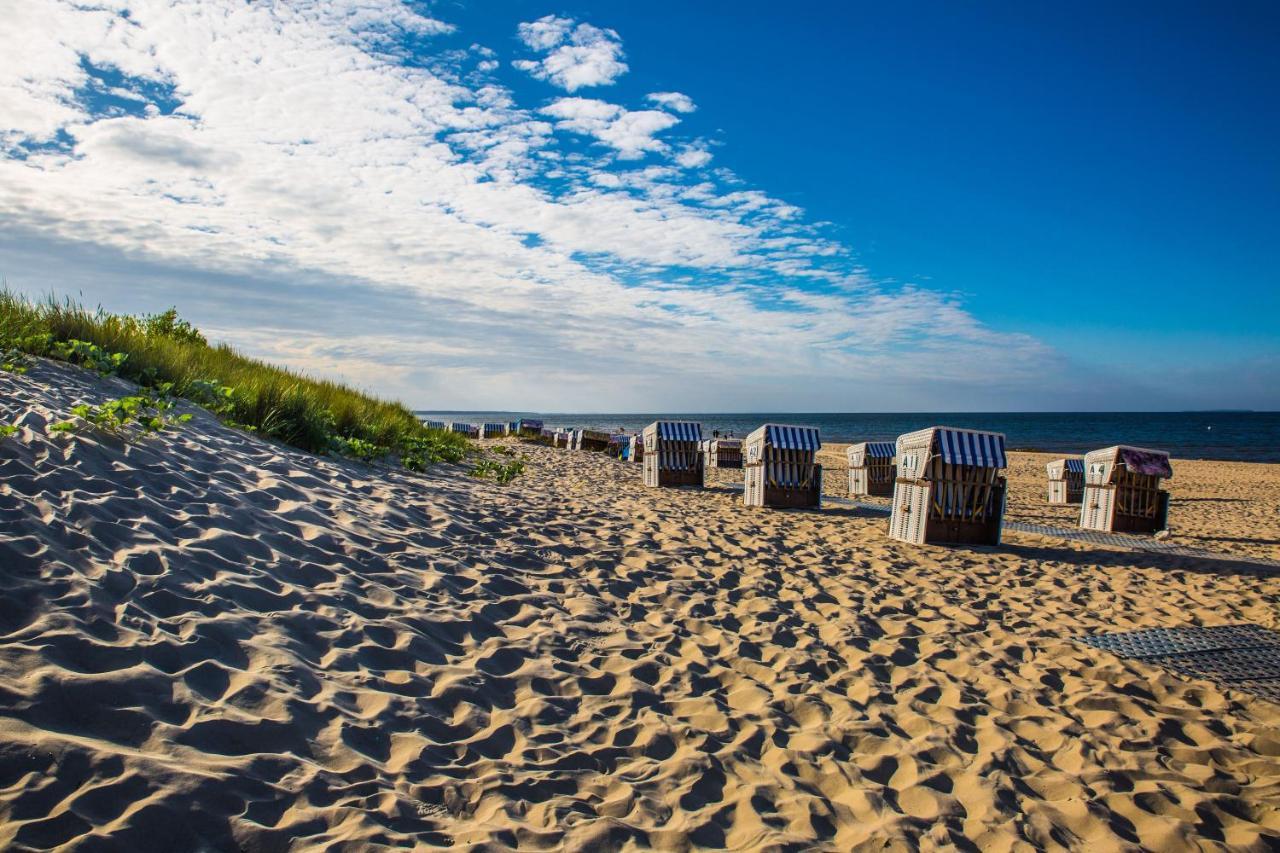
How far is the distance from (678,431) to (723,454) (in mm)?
9092

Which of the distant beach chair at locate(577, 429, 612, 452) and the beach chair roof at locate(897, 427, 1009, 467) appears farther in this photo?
the distant beach chair at locate(577, 429, 612, 452)

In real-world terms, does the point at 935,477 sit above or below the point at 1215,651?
above

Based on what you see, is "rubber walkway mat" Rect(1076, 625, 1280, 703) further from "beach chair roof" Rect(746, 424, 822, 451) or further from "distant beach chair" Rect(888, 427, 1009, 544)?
"beach chair roof" Rect(746, 424, 822, 451)

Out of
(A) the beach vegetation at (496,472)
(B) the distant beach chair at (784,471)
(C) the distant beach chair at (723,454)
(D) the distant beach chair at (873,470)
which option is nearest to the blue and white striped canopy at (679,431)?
(B) the distant beach chair at (784,471)

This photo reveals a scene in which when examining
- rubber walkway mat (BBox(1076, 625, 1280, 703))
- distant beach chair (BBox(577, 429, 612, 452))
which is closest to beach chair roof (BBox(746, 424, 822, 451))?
rubber walkway mat (BBox(1076, 625, 1280, 703))

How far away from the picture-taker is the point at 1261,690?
14.5 feet

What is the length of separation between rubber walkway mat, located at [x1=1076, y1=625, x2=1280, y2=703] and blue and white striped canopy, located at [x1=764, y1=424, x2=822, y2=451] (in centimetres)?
634

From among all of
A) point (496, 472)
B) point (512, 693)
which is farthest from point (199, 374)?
point (512, 693)

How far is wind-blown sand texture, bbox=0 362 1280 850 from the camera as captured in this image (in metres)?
2.55

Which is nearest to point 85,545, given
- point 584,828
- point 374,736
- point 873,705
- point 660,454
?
point 374,736

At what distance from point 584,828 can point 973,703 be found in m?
2.63

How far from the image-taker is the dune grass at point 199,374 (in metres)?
7.46

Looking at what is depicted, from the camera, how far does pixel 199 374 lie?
29.5 feet

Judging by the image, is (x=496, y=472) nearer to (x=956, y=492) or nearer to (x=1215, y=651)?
(x=956, y=492)
